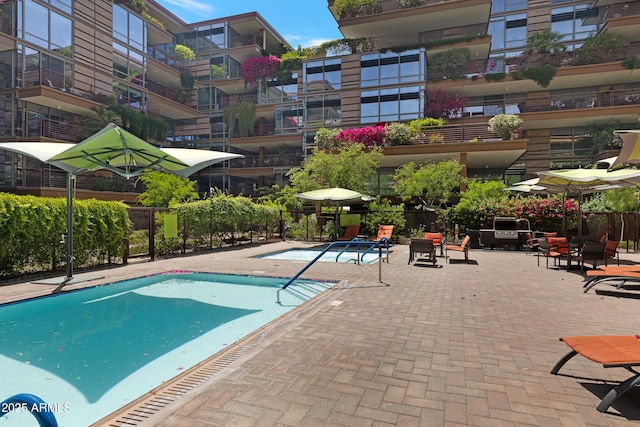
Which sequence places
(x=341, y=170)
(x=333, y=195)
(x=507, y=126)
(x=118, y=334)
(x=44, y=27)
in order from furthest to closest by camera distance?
Result: (x=44, y=27) → (x=507, y=126) → (x=341, y=170) → (x=333, y=195) → (x=118, y=334)

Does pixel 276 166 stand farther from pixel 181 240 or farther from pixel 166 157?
pixel 166 157

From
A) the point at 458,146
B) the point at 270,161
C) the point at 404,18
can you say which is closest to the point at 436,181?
the point at 458,146

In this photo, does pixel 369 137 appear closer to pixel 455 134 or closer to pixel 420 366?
pixel 455 134

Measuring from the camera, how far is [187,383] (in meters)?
3.34

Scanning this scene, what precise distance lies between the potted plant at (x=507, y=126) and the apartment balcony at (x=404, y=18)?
13574 mm

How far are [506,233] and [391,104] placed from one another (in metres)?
17.8

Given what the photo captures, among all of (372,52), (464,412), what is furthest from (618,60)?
(464,412)

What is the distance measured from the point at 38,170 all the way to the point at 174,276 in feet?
59.7

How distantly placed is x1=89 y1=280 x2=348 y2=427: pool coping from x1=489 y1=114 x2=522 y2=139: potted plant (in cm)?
1928

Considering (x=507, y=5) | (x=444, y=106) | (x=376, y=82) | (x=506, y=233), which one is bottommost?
(x=506, y=233)

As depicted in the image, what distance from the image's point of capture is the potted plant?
1994cm

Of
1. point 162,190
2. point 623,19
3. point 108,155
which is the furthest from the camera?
point 623,19

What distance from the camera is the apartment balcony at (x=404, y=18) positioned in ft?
94.4

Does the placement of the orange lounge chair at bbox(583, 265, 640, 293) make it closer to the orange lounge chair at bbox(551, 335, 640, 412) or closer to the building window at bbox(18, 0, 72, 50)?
the orange lounge chair at bbox(551, 335, 640, 412)
